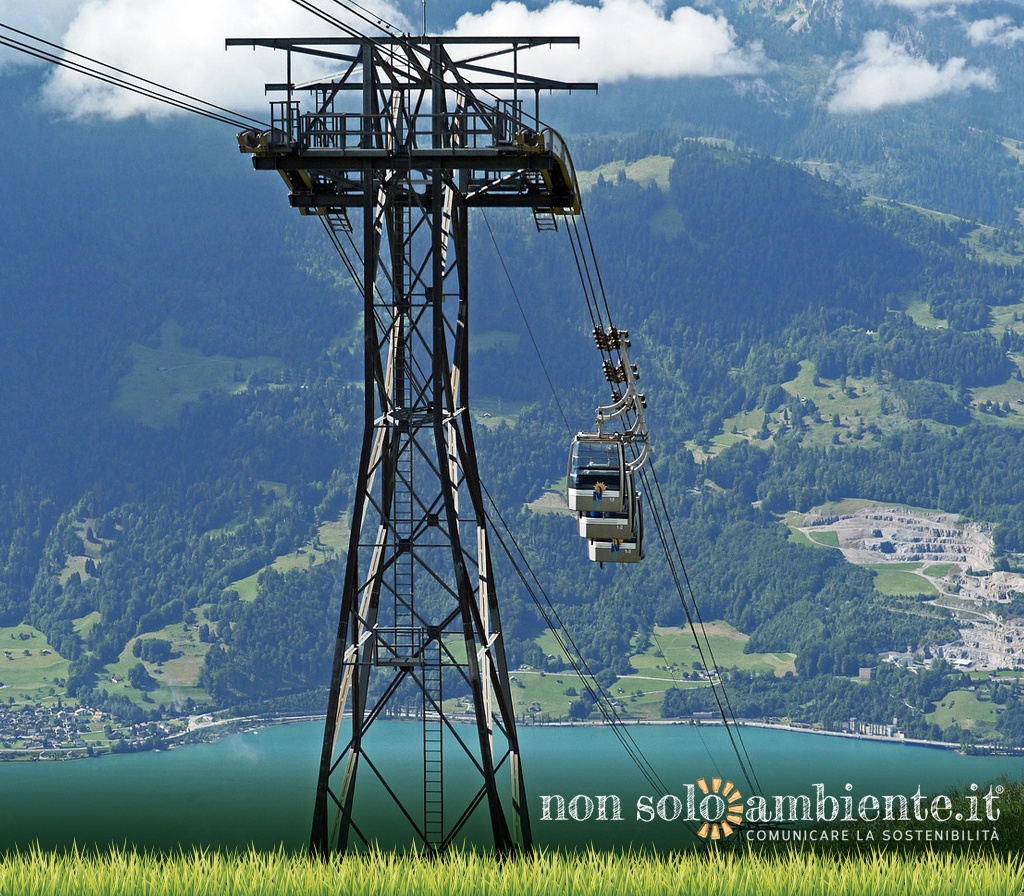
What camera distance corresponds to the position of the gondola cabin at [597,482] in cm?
4891

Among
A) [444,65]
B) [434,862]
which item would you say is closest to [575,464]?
[444,65]

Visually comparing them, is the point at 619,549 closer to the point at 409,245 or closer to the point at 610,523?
the point at 610,523

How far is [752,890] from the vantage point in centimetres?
2444

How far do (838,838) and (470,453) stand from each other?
10.9 m

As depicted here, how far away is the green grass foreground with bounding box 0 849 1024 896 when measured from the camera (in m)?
24.2

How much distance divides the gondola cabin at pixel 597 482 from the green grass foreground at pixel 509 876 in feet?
75.0

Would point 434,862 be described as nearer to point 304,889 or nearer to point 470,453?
point 304,889

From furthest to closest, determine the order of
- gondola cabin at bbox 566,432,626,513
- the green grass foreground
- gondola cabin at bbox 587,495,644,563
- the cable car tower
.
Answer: gondola cabin at bbox 587,495,644,563, gondola cabin at bbox 566,432,626,513, the cable car tower, the green grass foreground

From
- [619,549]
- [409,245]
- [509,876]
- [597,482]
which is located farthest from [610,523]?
[509,876]

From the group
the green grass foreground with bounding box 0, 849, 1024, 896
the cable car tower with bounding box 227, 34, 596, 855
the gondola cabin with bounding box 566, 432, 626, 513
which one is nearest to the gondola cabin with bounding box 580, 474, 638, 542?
the gondola cabin with bounding box 566, 432, 626, 513

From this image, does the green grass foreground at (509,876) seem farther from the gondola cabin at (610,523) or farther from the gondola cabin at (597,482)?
the gondola cabin at (610,523)

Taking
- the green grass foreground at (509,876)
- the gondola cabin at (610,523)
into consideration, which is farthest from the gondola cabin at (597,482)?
the green grass foreground at (509,876)

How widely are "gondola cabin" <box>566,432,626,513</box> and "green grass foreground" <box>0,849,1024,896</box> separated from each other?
22.9m

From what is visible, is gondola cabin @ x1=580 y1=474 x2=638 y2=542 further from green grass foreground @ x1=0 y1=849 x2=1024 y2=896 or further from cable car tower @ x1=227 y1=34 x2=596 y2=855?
green grass foreground @ x1=0 y1=849 x2=1024 y2=896
